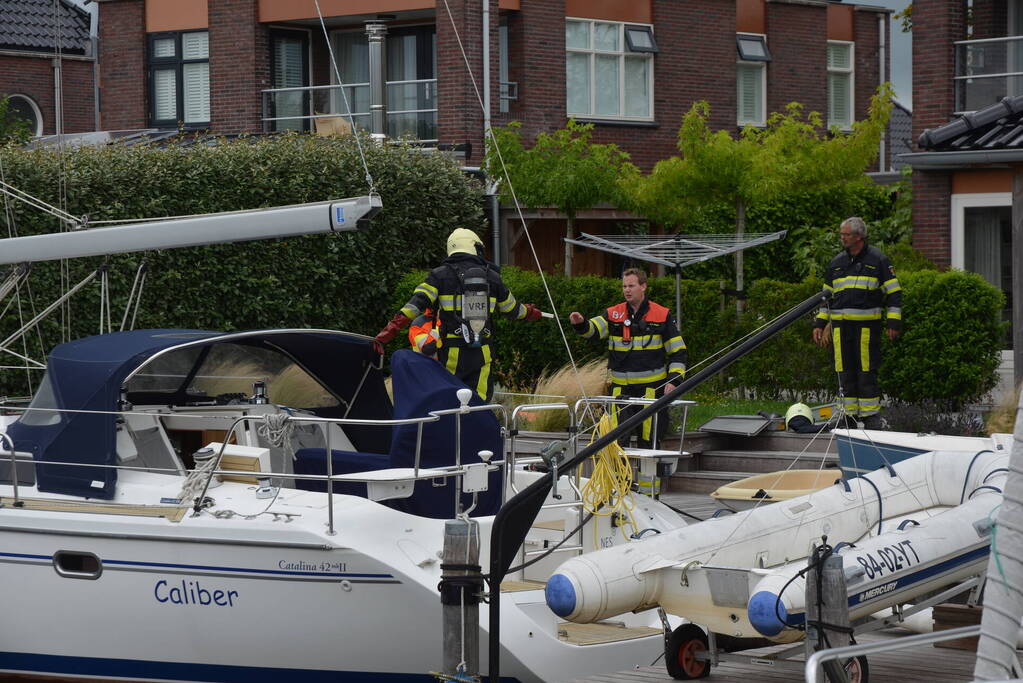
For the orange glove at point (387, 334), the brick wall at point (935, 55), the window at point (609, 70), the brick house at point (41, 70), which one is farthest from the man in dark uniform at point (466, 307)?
the brick house at point (41, 70)

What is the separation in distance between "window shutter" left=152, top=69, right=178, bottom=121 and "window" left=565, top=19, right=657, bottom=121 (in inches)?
305

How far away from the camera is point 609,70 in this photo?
2669 centimetres

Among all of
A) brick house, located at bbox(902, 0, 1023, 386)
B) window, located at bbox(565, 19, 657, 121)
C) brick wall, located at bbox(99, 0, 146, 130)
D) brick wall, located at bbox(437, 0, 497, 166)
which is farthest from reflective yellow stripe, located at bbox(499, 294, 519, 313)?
brick wall, located at bbox(99, 0, 146, 130)

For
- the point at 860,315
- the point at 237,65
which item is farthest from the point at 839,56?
the point at 860,315

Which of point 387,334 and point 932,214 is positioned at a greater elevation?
point 932,214

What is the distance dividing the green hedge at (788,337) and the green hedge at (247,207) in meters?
0.78

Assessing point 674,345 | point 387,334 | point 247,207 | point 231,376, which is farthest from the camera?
point 247,207

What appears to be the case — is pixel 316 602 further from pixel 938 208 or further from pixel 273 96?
pixel 273 96

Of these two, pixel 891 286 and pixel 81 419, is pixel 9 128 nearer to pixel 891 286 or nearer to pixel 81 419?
pixel 891 286

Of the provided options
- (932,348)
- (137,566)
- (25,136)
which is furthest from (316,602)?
(25,136)

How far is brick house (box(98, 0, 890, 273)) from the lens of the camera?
25.0 m

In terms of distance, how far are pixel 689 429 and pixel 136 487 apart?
7.58 meters

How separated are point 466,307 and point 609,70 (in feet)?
49.1

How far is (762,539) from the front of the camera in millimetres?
8273
